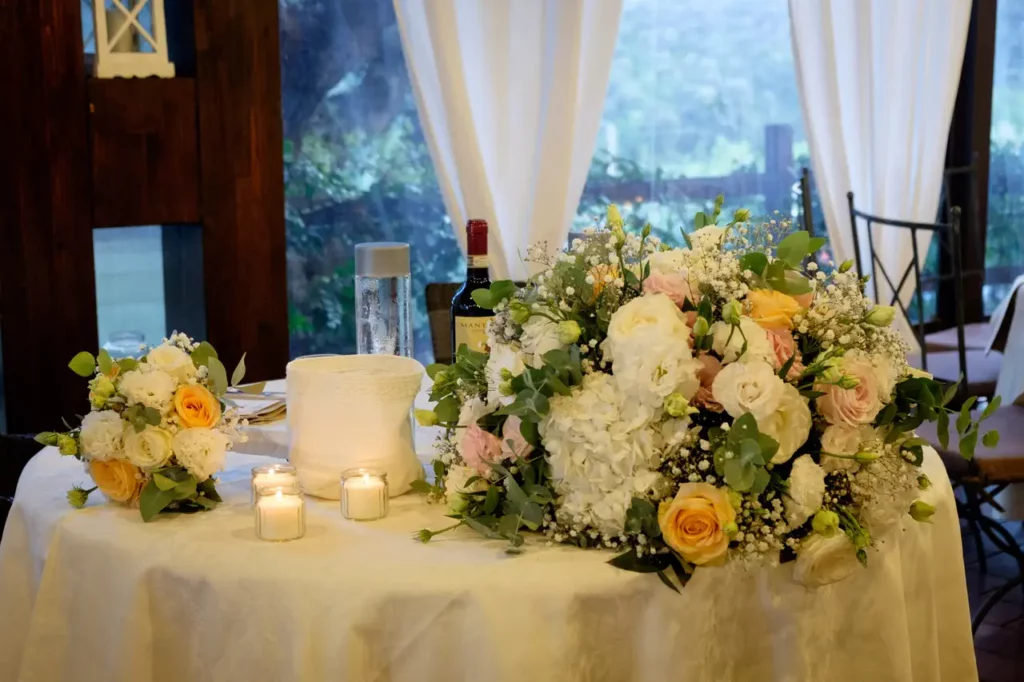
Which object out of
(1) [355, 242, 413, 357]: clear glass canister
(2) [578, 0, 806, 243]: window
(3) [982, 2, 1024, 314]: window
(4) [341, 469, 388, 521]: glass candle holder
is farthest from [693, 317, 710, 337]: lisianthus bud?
(3) [982, 2, 1024, 314]: window

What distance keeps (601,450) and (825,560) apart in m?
0.28

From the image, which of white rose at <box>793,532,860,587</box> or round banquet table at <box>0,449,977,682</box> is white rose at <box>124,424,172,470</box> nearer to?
round banquet table at <box>0,449,977,682</box>

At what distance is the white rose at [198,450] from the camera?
148 cm

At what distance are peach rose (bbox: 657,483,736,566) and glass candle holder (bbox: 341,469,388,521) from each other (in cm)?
38

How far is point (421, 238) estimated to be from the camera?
3.79 m

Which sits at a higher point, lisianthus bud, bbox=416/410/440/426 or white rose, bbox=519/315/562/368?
white rose, bbox=519/315/562/368

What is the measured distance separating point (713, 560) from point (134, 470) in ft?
2.36

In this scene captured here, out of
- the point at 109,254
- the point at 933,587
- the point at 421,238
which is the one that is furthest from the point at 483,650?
the point at 421,238

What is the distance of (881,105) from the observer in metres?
4.20

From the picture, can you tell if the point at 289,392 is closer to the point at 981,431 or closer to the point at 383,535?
the point at 383,535

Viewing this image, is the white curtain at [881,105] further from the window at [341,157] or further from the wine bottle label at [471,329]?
the wine bottle label at [471,329]

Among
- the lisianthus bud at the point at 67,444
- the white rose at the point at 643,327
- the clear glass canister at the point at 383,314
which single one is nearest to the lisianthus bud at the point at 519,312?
the white rose at the point at 643,327

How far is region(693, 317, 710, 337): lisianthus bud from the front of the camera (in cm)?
129

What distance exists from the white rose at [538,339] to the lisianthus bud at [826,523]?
33 centimetres
